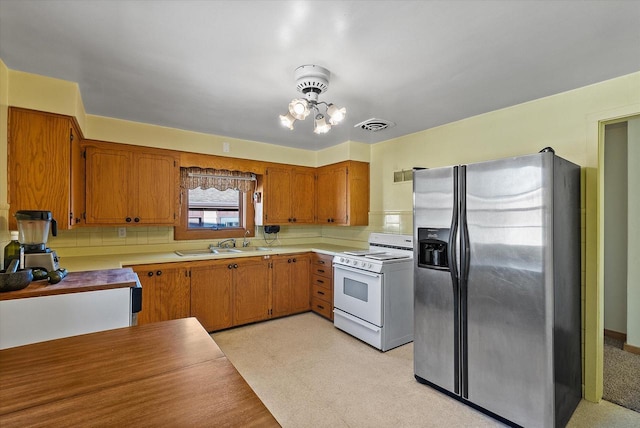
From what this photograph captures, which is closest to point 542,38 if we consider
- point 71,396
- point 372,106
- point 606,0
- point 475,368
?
point 606,0

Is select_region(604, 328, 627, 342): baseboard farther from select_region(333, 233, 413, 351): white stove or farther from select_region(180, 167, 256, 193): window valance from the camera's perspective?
select_region(180, 167, 256, 193): window valance

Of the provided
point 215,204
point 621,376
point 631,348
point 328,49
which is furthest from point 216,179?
point 631,348

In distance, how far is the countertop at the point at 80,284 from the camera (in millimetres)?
1937

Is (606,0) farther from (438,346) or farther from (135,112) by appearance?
(135,112)

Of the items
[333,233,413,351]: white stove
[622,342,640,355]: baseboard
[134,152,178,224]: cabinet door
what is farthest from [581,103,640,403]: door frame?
[134,152,178,224]: cabinet door

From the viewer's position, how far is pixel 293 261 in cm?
405

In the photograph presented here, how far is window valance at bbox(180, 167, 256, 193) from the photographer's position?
3854mm

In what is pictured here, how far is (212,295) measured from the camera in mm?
3453

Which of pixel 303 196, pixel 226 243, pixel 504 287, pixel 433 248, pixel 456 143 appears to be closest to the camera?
pixel 504 287

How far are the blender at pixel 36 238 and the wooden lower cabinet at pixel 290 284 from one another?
2159 mm

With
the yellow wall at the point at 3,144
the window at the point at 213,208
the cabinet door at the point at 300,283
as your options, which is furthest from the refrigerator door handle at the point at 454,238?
the yellow wall at the point at 3,144

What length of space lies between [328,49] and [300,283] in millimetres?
2938

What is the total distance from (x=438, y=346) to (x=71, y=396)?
2.27 metres

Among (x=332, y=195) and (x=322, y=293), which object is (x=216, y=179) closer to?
(x=332, y=195)
